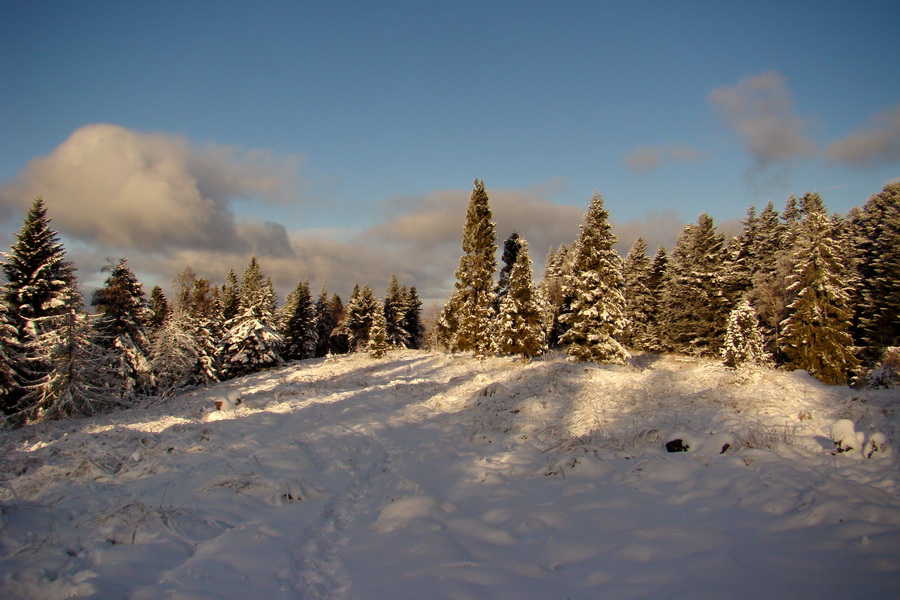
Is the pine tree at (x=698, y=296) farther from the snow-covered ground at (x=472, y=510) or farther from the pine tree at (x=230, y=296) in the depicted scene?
the pine tree at (x=230, y=296)

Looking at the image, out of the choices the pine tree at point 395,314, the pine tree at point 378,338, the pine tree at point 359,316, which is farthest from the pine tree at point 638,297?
the pine tree at point 359,316

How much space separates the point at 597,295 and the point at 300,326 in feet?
149

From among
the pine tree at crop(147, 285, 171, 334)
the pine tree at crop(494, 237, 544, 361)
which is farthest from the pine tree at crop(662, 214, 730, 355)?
the pine tree at crop(147, 285, 171, 334)

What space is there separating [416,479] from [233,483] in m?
3.62

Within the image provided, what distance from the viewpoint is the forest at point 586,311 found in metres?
22.3

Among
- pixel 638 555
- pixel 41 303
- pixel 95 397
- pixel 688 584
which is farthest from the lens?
pixel 41 303

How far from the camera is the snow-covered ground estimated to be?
4367mm

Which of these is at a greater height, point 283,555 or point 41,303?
point 41,303

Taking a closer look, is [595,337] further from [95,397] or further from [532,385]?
[95,397]

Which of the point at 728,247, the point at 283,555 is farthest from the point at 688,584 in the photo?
the point at 728,247

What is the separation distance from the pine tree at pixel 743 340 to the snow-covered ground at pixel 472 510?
14741 millimetres

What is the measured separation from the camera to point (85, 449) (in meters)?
9.46

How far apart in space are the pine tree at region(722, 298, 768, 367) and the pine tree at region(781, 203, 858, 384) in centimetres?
231

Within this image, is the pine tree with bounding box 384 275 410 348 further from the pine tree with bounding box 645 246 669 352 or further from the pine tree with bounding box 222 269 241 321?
the pine tree with bounding box 645 246 669 352
